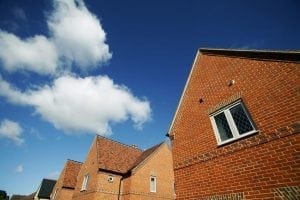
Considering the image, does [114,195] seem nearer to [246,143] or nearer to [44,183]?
[246,143]

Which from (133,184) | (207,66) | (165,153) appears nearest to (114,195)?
(133,184)

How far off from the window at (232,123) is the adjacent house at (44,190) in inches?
1523

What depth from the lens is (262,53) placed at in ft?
24.5

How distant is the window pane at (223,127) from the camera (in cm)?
764

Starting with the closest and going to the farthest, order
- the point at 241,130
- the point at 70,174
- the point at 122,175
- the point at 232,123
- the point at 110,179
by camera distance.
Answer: the point at 241,130
the point at 232,123
the point at 110,179
the point at 122,175
the point at 70,174

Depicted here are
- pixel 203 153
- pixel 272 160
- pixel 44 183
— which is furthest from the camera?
pixel 44 183

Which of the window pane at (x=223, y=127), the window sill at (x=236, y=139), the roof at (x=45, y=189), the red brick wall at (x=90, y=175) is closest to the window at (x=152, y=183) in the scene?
the red brick wall at (x=90, y=175)

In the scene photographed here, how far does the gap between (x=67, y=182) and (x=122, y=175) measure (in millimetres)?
11100

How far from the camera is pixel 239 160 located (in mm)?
6719

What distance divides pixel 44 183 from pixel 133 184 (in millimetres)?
27640

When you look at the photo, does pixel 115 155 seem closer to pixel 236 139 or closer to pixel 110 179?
pixel 110 179

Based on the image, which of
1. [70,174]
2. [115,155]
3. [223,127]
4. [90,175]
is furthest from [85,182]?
[223,127]

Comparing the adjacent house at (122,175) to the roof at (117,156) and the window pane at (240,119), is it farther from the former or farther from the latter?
the window pane at (240,119)

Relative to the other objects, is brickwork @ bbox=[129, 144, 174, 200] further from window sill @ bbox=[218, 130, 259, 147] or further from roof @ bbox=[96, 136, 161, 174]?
window sill @ bbox=[218, 130, 259, 147]
